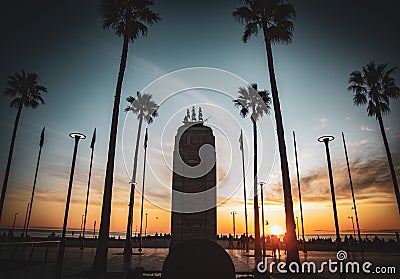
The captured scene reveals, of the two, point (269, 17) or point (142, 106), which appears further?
point (142, 106)

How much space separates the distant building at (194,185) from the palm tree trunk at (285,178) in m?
16.2

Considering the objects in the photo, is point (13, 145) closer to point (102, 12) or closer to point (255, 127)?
point (102, 12)

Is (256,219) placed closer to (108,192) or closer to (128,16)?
(108,192)

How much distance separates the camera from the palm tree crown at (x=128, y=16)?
1817 centimetres

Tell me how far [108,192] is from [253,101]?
61.6 feet

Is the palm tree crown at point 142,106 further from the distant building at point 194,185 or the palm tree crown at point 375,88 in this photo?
the palm tree crown at point 375,88

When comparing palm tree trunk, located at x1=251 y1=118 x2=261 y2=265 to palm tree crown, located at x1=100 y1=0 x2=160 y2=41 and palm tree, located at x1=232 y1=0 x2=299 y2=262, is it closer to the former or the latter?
palm tree, located at x1=232 y1=0 x2=299 y2=262

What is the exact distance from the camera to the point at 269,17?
18406 mm

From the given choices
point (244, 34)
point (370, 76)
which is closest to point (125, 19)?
point (244, 34)

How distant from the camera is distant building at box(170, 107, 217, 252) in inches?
1152

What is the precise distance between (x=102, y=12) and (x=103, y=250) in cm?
1504

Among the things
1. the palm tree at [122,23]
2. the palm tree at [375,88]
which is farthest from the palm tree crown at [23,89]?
the palm tree at [375,88]

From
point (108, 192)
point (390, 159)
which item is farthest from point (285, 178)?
point (390, 159)

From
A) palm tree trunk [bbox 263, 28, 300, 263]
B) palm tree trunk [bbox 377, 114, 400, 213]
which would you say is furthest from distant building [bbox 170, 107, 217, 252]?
palm tree trunk [bbox 377, 114, 400, 213]
